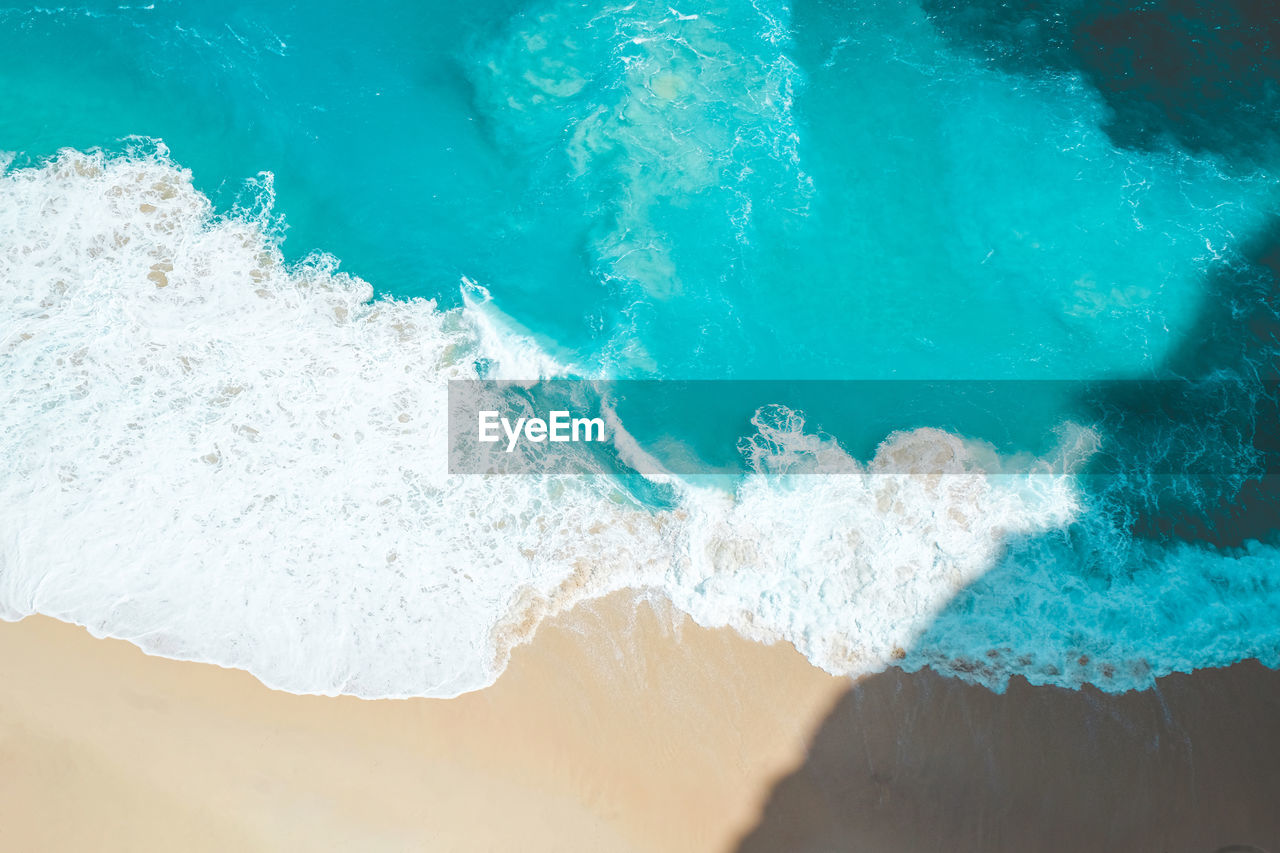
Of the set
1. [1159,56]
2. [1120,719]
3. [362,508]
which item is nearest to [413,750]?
[362,508]

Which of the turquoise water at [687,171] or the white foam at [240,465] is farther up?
the turquoise water at [687,171]

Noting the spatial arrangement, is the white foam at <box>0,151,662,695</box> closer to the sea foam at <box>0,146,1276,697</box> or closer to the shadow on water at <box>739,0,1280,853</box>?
the sea foam at <box>0,146,1276,697</box>

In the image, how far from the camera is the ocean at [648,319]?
1402cm

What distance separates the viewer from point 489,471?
49.9ft

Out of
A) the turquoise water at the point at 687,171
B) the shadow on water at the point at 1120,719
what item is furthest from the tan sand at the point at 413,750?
the turquoise water at the point at 687,171

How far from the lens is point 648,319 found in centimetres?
1622

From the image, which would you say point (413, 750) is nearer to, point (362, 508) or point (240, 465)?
point (362, 508)

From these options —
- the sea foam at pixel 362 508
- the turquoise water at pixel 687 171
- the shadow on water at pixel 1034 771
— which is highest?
the turquoise water at pixel 687 171

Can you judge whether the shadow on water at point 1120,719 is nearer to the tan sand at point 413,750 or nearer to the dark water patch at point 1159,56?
the tan sand at point 413,750

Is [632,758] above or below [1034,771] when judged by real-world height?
above

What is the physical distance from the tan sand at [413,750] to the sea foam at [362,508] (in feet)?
1.84

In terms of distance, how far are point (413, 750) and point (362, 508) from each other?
4.72 meters

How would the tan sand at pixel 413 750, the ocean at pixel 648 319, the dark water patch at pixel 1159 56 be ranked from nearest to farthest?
the tan sand at pixel 413 750, the ocean at pixel 648 319, the dark water patch at pixel 1159 56

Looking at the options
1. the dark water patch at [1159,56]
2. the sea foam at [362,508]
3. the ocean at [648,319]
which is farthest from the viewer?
the dark water patch at [1159,56]
